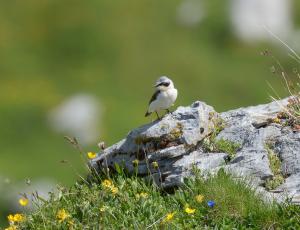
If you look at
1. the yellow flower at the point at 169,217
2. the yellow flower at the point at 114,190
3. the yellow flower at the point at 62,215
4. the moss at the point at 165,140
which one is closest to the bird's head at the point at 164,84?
the moss at the point at 165,140

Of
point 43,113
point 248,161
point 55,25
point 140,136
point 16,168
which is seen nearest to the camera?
point 248,161

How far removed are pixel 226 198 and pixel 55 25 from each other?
101 m

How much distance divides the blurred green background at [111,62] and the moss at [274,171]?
72748 millimetres

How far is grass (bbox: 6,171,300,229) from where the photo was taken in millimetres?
12664

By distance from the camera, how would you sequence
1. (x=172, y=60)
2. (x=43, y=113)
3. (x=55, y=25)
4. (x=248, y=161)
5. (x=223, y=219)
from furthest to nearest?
(x=55, y=25)
(x=172, y=60)
(x=43, y=113)
(x=248, y=161)
(x=223, y=219)

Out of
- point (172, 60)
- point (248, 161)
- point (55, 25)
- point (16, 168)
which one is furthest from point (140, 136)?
point (55, 25)

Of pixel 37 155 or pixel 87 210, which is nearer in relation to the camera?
pixel 87 210

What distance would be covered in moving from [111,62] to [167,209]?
93.6m

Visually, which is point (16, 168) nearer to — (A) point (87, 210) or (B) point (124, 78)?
(B) point (124, 78)

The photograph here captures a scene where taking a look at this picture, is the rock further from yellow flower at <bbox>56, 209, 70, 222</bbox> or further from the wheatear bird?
yellow flower at <bbox>56, 209, 70, 222</bbox>

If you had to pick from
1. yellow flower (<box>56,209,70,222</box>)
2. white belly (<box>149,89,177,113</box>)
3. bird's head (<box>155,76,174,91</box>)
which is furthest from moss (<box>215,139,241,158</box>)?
yellow flower (<box>56,209,70,222</box>)

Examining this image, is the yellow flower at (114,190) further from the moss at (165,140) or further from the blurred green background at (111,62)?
the blurred green background at (111,62)

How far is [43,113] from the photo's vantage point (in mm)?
97938

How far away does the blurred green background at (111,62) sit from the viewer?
309 feet
